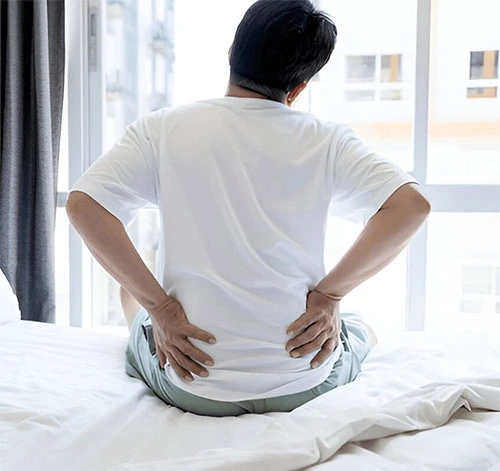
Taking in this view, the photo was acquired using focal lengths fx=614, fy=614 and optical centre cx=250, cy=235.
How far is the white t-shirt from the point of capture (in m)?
1.11

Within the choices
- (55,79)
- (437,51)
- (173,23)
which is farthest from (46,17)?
(437,51)

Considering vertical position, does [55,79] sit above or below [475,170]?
above

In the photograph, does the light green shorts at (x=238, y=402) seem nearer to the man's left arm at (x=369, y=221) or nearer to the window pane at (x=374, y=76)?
the man's left arm at (x=369, y=221)

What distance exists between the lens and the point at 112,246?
3.76 feet

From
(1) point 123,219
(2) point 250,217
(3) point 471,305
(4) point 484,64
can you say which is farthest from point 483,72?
(1) point 123,219

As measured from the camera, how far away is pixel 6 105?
2.29m

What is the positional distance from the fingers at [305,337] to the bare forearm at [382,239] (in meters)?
0.07

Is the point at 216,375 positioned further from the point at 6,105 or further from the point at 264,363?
the point at 6,105

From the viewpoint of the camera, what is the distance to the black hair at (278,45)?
44.3 inches

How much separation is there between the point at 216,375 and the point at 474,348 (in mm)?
687

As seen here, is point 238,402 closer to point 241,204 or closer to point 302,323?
point 302,323

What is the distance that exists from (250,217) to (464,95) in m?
1.46

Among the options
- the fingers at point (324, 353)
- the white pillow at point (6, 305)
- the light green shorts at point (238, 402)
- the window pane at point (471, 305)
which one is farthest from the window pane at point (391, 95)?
the white pillow at point (6, 305)

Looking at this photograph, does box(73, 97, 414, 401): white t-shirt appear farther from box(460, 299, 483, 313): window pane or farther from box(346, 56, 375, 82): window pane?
box(460, 299, 483, 313): window pane
